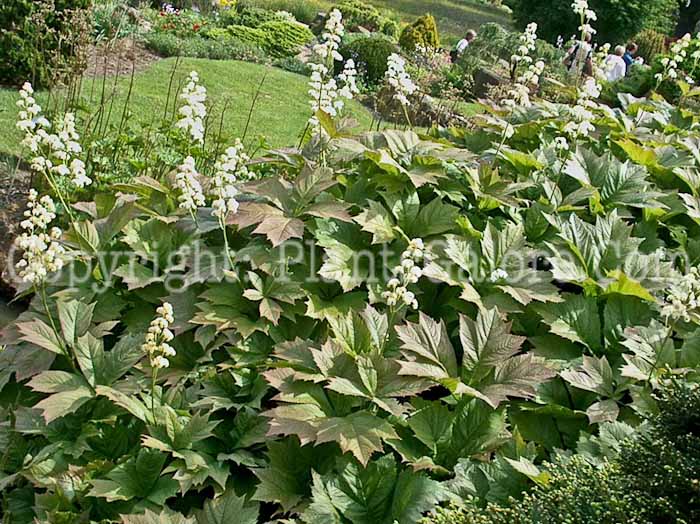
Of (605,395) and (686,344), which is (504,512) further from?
(686,344)

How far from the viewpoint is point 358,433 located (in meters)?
2.24

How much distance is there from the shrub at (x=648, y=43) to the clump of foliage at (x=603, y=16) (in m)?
0.82

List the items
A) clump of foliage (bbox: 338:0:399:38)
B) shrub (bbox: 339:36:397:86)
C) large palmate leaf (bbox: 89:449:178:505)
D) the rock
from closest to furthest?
1. large palmate leaf (bbox: 89:449:178:505)
2. shrub (bbox: 339:36:397:86)
3. the rock
4. clump of foliage (bbox: 338:0:399:38)

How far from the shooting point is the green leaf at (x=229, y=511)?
7.08 ft

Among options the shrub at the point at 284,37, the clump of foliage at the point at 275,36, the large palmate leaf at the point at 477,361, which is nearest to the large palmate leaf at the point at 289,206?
the large palmate leaf at the point at 477,361

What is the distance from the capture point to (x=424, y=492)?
2.15 meters

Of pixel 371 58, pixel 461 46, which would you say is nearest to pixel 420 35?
pixel 461 46

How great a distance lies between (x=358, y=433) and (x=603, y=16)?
68.2 ft

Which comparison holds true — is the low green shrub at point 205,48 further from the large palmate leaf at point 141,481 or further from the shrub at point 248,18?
the large palmate leaf at point 141,481

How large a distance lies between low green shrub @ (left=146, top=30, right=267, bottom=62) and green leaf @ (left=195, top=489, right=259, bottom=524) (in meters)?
8.80

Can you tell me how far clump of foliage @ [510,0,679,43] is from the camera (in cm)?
2002

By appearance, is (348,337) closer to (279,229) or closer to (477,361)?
(477,361)

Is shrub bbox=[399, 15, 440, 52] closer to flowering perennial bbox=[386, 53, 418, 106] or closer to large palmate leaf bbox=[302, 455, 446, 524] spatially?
flowering perennial bbox=[386, 53, 418, 106]

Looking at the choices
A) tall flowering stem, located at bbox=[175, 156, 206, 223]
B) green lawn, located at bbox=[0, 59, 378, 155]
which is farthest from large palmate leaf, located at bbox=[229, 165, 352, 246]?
green lawn, located at bbox=[0, 59, 378, 155]
